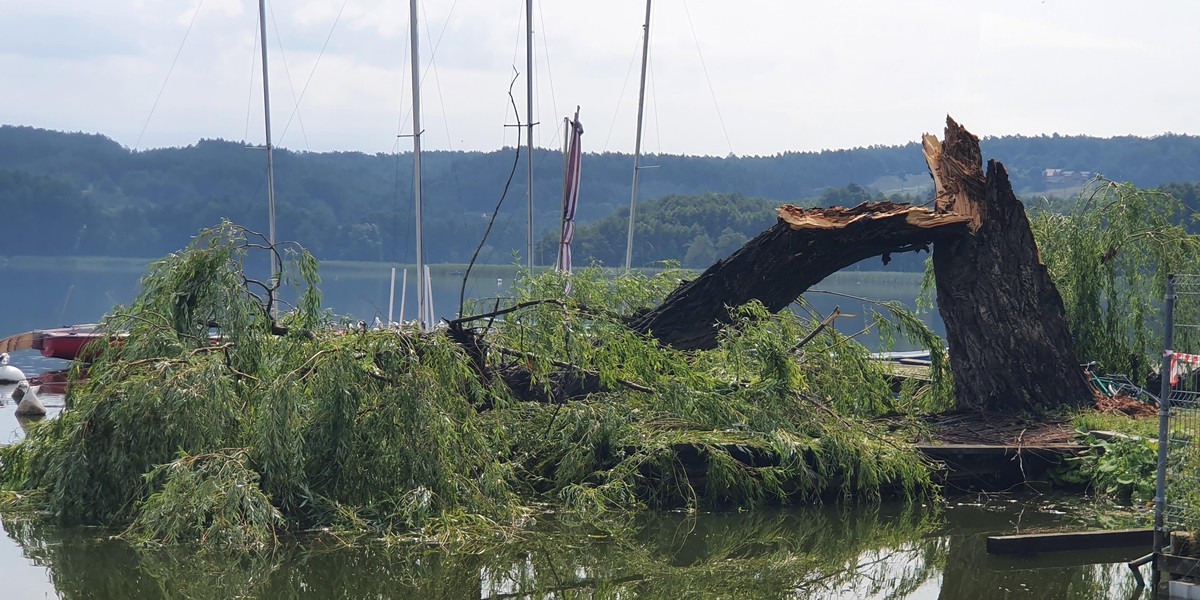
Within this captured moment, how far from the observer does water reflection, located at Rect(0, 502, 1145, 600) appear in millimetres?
7156

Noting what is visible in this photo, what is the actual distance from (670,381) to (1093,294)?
206 inches

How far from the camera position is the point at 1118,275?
13031 mm

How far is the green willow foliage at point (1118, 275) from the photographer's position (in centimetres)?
1272

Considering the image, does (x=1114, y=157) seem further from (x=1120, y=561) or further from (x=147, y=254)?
(x=1120, y=561)

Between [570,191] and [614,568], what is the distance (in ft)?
55.0

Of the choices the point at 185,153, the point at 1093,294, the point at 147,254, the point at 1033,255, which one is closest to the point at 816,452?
the point at 1033,255

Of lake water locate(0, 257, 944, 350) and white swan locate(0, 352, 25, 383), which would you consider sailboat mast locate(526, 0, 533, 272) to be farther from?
white swan locate(0, 352, 25, 383)

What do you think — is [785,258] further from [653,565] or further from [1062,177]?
[1062,177]

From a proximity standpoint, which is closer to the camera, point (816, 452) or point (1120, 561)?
point (1120, 561)

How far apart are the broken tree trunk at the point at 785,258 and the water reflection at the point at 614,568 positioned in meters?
3.00

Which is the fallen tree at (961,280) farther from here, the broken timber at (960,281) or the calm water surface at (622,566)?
the calm water surface at (622,566)

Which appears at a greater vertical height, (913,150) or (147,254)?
(913,150)

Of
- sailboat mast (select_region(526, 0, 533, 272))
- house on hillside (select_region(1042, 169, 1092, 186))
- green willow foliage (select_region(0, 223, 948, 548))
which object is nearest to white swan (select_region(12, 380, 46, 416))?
green willow foliage (select_region(0, 223, 948, 548))

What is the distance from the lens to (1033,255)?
11.4 m
